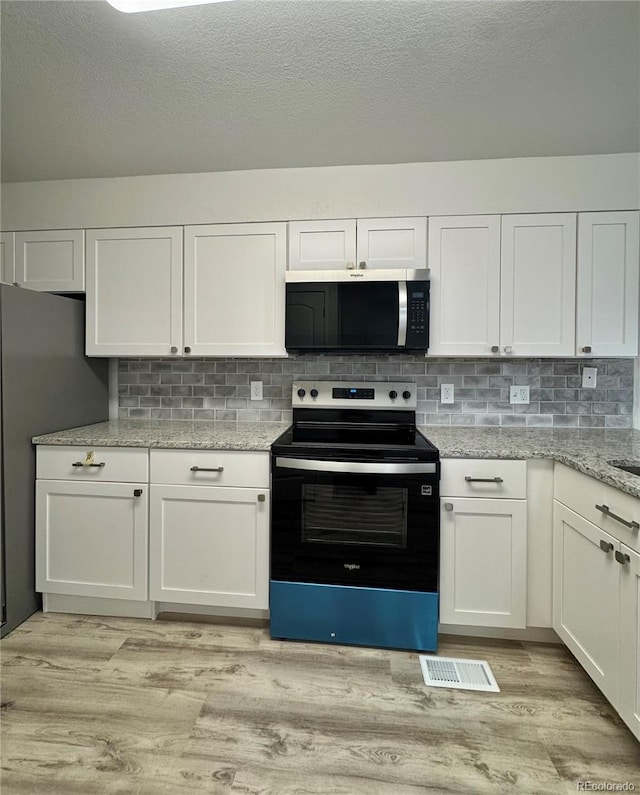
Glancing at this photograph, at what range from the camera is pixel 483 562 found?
1.66m

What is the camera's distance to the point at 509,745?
1237 mm

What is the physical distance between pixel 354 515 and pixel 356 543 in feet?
0.41

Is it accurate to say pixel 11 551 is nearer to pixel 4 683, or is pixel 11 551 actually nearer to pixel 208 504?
pixel 4 683

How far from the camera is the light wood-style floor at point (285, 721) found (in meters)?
1.13

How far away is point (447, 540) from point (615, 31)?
196cm

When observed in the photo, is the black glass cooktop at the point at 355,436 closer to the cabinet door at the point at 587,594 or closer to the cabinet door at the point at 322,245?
the cabinet door at the point at 587,594

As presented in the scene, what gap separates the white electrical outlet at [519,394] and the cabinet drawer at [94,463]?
80.9 inches

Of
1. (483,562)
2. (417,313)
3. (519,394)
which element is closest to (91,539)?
(483,562)

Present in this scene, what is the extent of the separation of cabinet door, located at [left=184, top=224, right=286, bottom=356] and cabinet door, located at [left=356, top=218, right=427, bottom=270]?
1.43 feet

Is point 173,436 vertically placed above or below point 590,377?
below

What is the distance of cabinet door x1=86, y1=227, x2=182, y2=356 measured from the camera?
2.12m

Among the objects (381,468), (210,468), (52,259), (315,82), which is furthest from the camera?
(52,259)

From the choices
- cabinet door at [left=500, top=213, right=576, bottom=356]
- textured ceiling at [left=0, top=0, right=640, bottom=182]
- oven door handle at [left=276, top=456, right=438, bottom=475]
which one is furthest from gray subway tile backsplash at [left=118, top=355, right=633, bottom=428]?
textured ceiling at [left=0, top=0, right=640, bottom=182]

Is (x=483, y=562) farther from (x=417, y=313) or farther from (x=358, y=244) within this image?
(x=358, y=244)
